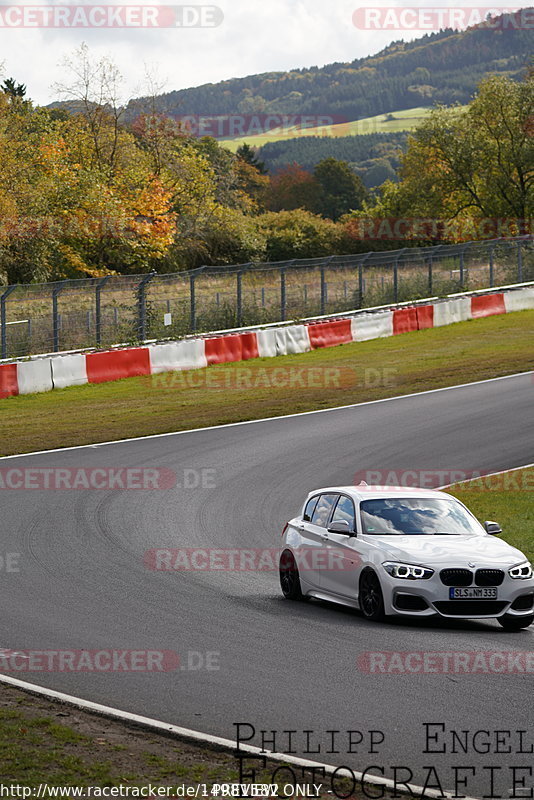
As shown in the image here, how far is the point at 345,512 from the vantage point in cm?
1223

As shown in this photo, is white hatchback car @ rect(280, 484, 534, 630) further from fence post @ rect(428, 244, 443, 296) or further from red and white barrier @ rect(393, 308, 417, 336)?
fence post @ rect(428, 244, 443, 296)

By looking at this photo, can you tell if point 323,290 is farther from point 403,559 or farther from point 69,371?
point 403,559

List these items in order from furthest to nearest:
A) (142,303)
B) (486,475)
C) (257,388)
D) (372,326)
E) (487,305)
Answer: (487,305), (372,326), (142,303), (257,388), (486,475)

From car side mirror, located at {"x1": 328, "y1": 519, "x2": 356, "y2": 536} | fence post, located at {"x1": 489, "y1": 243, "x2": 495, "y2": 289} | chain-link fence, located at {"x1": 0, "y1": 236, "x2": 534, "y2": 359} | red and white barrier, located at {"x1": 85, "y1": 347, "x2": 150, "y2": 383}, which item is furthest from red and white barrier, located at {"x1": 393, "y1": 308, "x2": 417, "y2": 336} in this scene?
car side mirror, located at {"x1": 328, "y1": 519, "x2": 356, "y2": 536}

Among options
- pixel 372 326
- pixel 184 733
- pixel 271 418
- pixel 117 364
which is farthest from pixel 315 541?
pixel 372 326

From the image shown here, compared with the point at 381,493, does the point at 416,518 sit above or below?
below

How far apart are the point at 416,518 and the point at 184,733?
18.0ft

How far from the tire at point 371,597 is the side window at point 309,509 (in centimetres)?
177

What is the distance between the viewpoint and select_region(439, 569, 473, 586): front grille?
35.2 feet

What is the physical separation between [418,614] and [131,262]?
1832 inches

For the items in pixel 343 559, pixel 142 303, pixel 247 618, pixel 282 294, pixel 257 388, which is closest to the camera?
pixel 247 618

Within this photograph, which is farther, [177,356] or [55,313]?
[177,356]

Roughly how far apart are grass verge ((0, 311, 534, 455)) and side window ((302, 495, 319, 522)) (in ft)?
34.2

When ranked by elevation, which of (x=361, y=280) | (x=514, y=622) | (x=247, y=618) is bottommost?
(x=514, y=622)
